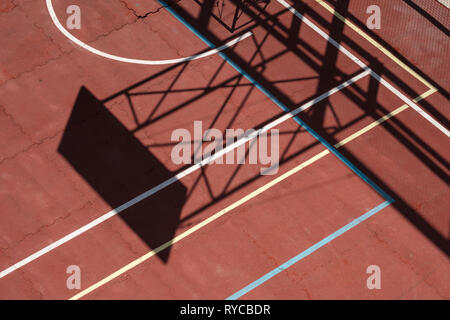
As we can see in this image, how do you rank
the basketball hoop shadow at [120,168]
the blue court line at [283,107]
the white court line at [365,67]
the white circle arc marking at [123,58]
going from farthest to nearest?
the white circle arc marking at [123,58]
the white court line at [365,67]
the blue court line at [283,107]
the basketball hoop shadow at [120,168]

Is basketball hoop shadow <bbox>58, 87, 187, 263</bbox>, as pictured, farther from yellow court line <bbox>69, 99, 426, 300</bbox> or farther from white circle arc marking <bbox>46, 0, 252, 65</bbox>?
white circle arc marking <bbox>46, 0, 252, 65</bbox>

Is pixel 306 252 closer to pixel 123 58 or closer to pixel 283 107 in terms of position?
pixel 283 107

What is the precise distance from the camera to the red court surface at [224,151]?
60.4 ft

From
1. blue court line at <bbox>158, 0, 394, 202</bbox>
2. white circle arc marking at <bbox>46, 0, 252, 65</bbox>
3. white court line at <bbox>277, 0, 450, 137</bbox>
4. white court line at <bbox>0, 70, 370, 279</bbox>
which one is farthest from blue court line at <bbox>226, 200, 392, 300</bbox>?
white circle arc marking at <bbox>46, 0, 252, 65</bbox>

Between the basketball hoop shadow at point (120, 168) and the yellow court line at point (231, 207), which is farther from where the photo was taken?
the basketball hoop shadow at point (120, 168)

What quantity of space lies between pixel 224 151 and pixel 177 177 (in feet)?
7.58

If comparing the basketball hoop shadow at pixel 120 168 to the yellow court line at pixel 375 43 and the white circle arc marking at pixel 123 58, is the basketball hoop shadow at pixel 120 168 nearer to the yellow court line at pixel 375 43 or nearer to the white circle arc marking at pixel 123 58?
the white circle arc marking at pixel 123 58

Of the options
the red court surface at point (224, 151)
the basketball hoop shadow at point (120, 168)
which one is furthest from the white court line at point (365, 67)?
the basketball hoop shadow at point (120, 168)

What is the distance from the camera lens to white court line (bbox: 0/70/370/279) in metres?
18.3

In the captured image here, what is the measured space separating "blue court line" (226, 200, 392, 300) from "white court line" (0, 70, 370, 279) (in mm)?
5206

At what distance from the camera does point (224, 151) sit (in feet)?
66.3

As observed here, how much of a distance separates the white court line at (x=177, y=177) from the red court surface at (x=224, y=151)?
0.06 metres

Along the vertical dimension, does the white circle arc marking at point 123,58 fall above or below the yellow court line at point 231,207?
above

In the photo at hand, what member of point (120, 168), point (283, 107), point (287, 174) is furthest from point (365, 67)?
point (120, 168)
